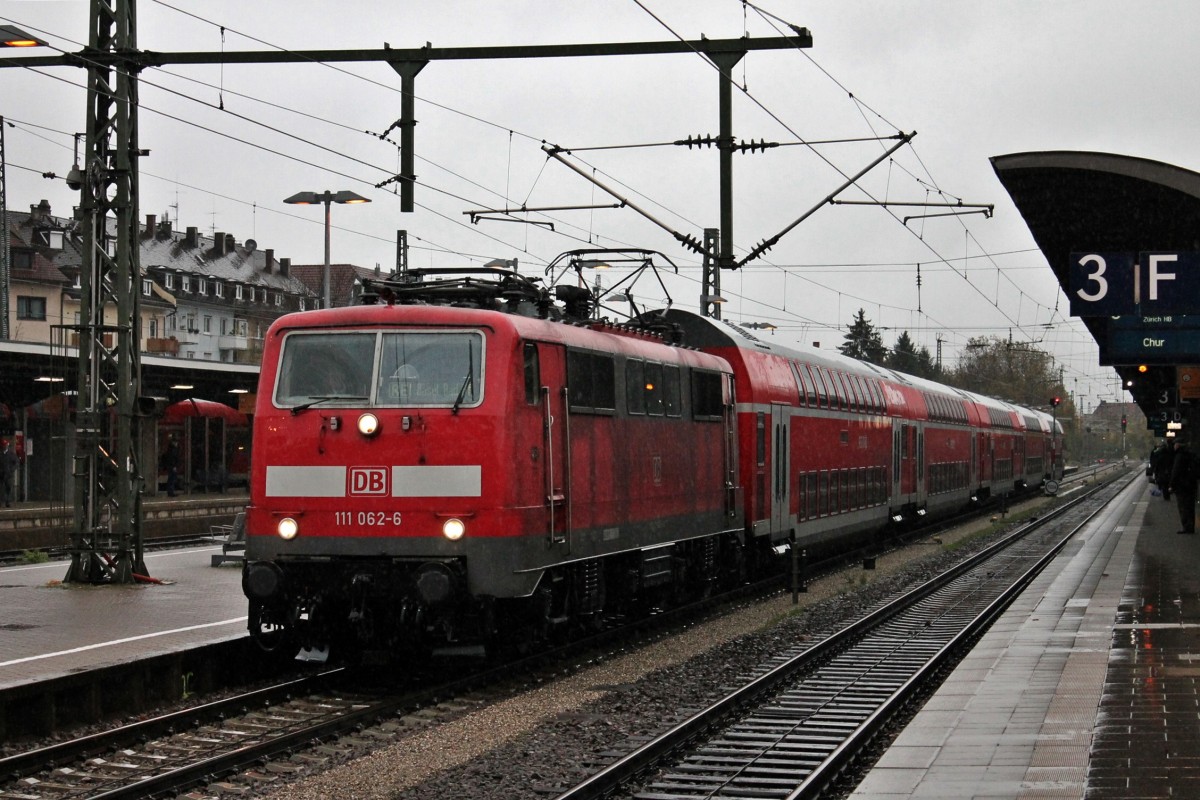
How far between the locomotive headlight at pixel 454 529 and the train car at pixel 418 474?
0.4 inches

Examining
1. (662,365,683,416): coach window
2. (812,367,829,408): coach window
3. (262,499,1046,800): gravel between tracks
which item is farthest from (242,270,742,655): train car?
(812,367,829,408): coach window

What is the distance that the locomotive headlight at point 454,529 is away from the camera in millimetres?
12375

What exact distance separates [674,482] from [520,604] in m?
4.09

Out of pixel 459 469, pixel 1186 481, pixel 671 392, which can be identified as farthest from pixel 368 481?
pixel 1186 481

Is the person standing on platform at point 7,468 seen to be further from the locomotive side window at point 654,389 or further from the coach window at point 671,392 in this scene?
the locomotive side window at point 654,389

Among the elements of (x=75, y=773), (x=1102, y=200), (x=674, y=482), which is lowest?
(x=75, y=773)

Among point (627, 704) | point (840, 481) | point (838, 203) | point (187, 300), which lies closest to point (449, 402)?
point (627, 704)

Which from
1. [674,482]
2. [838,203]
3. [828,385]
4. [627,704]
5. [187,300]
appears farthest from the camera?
[187,300]

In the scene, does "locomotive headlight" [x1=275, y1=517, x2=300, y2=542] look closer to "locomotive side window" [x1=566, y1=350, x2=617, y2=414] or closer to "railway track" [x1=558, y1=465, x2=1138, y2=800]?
"locomotive side window" [x1=566, y1=350, x2=617, y2=414]

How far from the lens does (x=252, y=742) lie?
10.7 m

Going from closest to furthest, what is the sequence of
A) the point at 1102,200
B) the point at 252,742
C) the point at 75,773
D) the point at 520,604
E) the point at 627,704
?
1. the point at 75,773
2. the point at 252,742
3. the point at 627,704
4. the point at 520,604
5. the point at 1102,200

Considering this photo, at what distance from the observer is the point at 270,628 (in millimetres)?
13484

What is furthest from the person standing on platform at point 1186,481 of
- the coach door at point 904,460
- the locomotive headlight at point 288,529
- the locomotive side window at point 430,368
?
the locomotive headlight at point 288,529

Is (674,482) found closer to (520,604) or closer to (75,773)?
(520,604)
